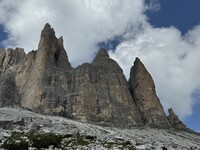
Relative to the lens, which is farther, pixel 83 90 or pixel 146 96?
pixel 146 96

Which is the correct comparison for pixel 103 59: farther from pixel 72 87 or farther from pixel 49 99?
pixel 49 99

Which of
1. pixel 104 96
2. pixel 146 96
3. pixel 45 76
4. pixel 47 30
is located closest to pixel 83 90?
pixel 104 96

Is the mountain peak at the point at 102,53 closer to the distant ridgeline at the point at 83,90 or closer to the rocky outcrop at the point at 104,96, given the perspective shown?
the distant ridgeline at the point at 83,90

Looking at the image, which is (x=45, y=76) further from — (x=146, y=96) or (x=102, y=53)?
(x=146, y=96)

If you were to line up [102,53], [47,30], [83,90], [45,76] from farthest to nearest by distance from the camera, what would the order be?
[102,53] → [47,30] → [45,76] → [83,90]

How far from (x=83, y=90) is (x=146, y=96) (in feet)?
83.5

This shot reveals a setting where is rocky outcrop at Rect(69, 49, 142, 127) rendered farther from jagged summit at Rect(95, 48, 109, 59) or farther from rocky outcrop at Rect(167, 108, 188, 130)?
rocky outcrop at Rect(167, 108, 188, 130)

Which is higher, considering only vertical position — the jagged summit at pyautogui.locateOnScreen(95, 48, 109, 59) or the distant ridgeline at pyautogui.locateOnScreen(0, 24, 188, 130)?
Answer: the jagged summit at pyautogui.locateOnScreen(95, 48, 109, 59)

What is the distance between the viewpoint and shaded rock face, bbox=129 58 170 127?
12447 centimetres

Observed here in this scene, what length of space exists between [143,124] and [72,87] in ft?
96.2

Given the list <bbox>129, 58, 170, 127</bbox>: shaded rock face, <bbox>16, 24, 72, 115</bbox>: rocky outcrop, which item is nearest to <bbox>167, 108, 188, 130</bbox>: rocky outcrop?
<bbox>129, 58, 170, 127</bbox>: shaded rock face

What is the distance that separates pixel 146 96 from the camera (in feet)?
443

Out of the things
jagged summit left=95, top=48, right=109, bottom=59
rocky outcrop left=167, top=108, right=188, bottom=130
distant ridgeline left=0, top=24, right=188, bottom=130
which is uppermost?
jagged summit left=95, top=48, right=109, bottom=59

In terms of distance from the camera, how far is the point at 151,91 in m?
138
